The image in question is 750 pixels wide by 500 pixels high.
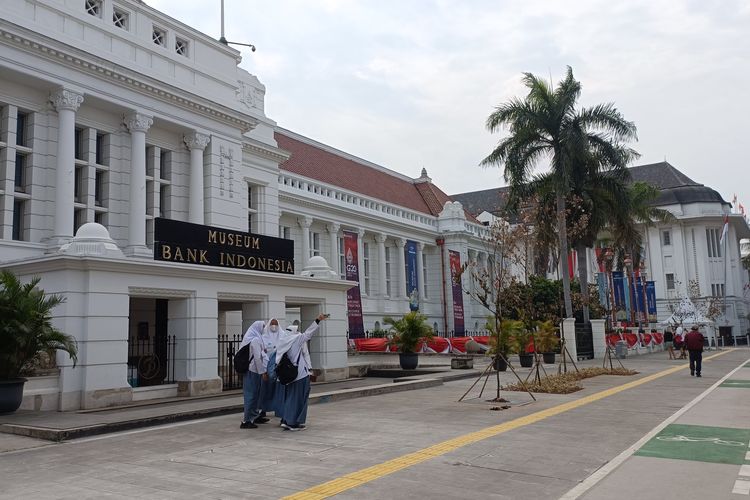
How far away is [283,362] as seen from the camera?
10.7 metres

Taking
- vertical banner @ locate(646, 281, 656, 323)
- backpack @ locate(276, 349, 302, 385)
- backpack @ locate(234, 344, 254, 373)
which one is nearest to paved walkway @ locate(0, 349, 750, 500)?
backpack @ locate(276, 349, 302, 385)

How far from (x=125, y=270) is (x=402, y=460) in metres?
9.08

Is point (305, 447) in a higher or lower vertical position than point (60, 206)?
lower

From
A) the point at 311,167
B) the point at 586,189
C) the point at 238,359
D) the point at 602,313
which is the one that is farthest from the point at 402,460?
the point at 311,167

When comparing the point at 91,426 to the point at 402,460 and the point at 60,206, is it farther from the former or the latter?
the point at 60,206

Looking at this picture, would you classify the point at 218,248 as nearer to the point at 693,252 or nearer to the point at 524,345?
the point at 524,345

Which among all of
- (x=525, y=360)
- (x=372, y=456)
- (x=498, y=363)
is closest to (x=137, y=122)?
(x=498, y=363)

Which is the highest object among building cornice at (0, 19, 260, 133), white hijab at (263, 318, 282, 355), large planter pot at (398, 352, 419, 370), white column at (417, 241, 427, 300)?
building cornice at (0, 19, 260, 133)

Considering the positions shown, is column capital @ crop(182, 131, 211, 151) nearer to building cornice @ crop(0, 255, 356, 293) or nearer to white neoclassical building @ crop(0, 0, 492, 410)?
white neoclassical building @ crop(0, 0, 492, 410)

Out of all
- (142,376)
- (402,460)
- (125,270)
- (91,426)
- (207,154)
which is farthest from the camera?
(207,154)

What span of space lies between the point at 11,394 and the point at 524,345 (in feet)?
65.2

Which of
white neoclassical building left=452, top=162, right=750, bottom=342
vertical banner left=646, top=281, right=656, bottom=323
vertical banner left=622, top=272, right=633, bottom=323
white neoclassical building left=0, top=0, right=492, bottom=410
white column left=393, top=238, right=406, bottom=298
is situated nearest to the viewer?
white neoclassical building left=0, top=0, right=492, bottom=410

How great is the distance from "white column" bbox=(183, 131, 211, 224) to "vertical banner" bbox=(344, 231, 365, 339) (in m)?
13.1

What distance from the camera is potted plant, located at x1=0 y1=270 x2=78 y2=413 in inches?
470
